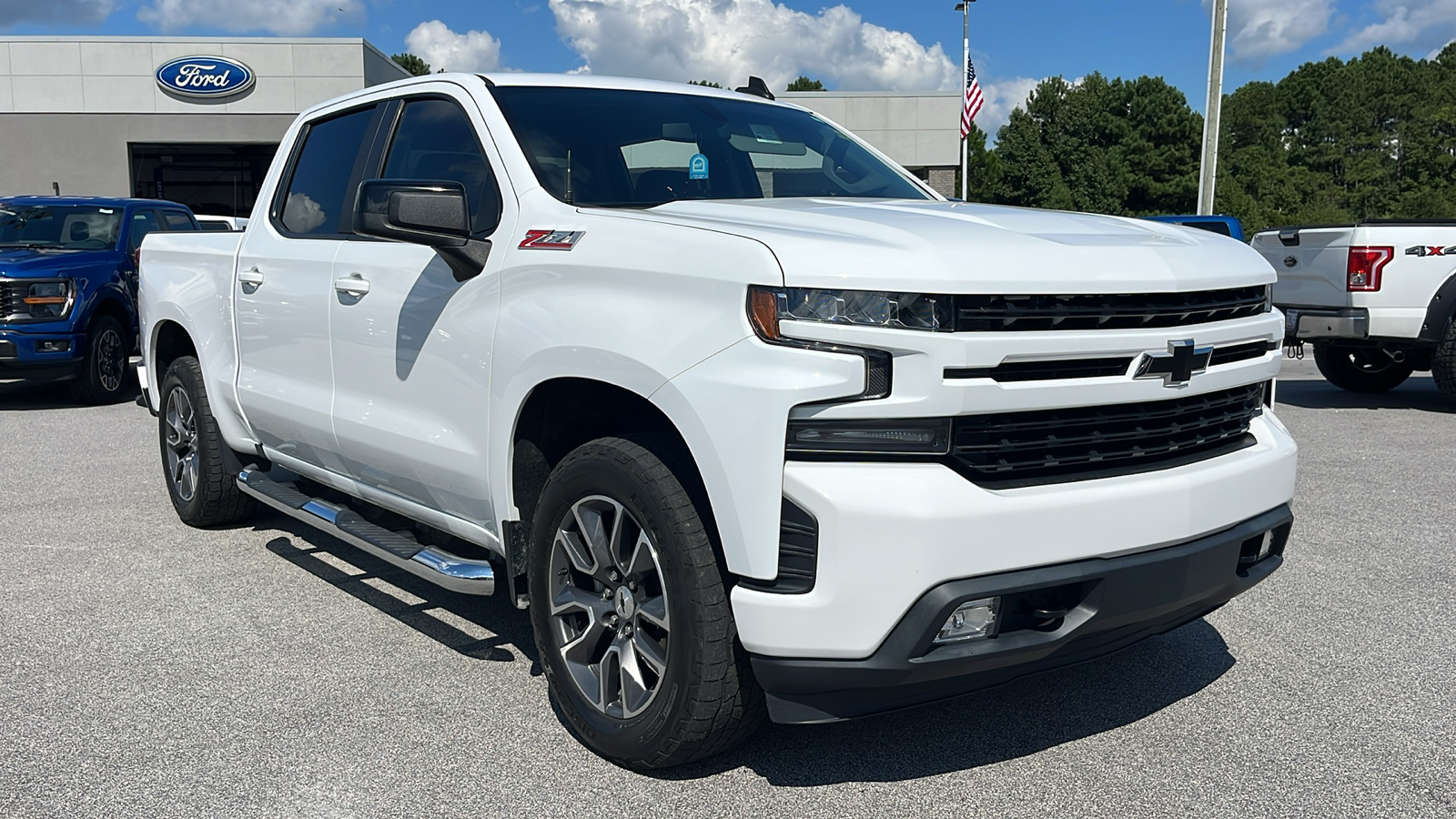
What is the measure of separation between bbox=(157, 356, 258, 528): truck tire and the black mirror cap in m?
2.49

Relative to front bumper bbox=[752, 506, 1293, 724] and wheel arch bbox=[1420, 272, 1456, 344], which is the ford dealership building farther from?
front bumper bbox=[752, 506, 1293, 724]

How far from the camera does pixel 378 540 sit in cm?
426

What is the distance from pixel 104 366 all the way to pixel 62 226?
153cm

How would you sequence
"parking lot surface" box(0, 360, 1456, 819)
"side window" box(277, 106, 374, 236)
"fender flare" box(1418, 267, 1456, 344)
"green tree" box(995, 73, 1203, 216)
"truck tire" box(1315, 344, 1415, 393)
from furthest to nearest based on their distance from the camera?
"green tree" box(995, 73, 1203, 216)
"truck tire" box(1315, 344, 1415, 393)
"fender flare" box(1418, 267, 1456, 344)
"side window" box(277, 106, 374, 236)
"parking lot surface" box(0, 360, 1456, 819)

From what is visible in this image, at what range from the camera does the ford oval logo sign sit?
32094mm

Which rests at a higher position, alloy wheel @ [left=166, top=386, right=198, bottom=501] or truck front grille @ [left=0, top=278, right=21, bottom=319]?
truck front grille @ [left=0, top=278, right=21, bottom=319]

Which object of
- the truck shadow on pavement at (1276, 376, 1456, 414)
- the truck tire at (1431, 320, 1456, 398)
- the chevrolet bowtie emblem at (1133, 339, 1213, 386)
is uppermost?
the chevrolet bowtie emblem at (1133, 339, 1213, 386)

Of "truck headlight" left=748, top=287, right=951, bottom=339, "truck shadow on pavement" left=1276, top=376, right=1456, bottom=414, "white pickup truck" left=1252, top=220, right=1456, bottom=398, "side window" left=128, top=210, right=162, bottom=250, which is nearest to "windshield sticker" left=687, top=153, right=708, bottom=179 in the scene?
"truck headlight" left=748, top=287, right=951, bottom=339

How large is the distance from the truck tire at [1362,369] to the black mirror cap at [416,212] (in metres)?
9.64

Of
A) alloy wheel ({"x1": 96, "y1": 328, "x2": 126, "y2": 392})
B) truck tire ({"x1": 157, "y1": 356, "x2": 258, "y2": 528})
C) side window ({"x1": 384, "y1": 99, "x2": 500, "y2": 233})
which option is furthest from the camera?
alloy wheel ({"x1": 96, "y1": 328, "x2": 126, "y2": 392})

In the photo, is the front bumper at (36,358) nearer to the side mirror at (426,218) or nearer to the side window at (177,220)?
the side window at (177,220)

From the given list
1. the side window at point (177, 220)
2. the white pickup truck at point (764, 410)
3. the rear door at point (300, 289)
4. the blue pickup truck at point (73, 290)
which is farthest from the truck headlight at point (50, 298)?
the white pickup truck at point (764, 410)

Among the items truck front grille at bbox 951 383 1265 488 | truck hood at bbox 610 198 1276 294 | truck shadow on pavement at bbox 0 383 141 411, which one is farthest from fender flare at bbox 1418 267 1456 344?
truck shadow on pavement at bbox 0 383 141 411

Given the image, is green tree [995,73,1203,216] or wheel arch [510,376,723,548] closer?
wheel arch [510,376,723,548]
